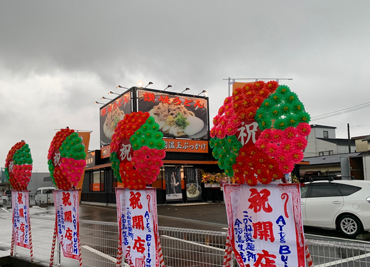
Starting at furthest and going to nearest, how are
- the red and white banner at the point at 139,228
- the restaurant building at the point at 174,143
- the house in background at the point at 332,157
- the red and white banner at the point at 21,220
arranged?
the restaurant building at the point at 174,143 < the house in background at the point at 332,157 < the red and white banner at the point at 21,220 < the red and white banner at the point at 139,228

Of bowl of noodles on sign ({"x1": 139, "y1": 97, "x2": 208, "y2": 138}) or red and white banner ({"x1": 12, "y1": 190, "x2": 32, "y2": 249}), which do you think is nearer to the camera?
red and white banner ({"x1": 12, "y1": 190, "x2": 32, "y2": 249})

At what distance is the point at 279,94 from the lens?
3428 mm

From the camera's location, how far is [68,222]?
597cm

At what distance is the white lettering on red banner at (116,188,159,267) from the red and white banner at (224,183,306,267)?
1456 millimetres

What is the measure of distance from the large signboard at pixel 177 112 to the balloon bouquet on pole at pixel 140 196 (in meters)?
16.0

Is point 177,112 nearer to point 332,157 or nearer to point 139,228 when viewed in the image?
point 332,157

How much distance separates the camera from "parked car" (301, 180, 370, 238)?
8.39 metres

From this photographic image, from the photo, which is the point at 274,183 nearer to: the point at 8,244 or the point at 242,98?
the point at 242,98

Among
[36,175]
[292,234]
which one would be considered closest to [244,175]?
[292,234]

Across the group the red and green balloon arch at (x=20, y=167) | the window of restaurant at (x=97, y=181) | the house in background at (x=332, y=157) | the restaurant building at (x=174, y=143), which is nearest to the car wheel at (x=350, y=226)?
the house in background at (x=332, y=157)

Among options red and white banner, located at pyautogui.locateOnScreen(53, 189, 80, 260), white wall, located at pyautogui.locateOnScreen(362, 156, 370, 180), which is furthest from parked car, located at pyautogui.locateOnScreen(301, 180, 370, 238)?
white wall, located at pyautogui.locateOnScreen(362, 156, 370, 180)

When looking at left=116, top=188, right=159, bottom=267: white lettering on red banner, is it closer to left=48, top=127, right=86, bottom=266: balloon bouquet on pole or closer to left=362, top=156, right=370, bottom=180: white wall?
left=48, top=127, right=86, bottom=266: balloon bouquet on pole

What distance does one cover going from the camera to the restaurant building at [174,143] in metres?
20.5

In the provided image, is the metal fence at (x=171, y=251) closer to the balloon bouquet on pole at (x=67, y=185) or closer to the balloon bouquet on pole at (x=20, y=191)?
the balloon bouquet on pole at (x=67, y=185)
